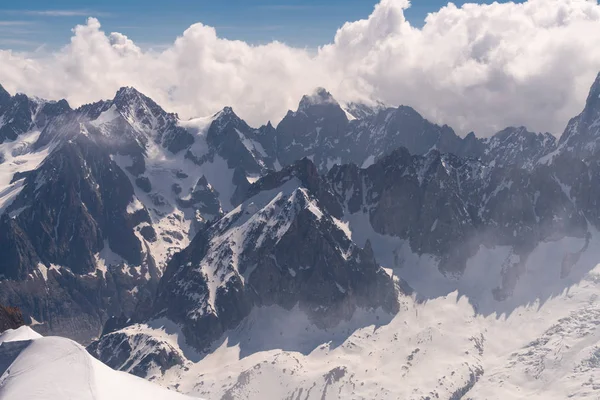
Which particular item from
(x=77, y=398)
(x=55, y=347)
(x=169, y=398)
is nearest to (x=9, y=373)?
(x=55, y=347)

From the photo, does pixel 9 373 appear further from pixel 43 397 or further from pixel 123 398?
pixel 123 398

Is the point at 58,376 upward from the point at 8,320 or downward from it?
downward

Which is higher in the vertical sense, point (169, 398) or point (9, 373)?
point (9, 373)

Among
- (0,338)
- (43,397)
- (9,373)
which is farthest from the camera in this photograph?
(0,338)

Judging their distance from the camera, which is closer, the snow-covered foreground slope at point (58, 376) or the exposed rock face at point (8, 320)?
the snow-covered foreground slope at point (58, 376)

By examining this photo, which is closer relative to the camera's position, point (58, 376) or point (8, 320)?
point (58, 376)

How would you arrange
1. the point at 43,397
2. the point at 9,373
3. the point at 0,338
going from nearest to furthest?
the point at 43,397
the point at 9,373
the point at 0,338

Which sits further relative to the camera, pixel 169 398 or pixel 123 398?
pixel 169 398

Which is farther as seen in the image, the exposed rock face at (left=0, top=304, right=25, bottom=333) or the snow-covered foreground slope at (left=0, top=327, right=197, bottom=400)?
the exposed rock face at (left=0, top=304, right=25, bottom=333)
